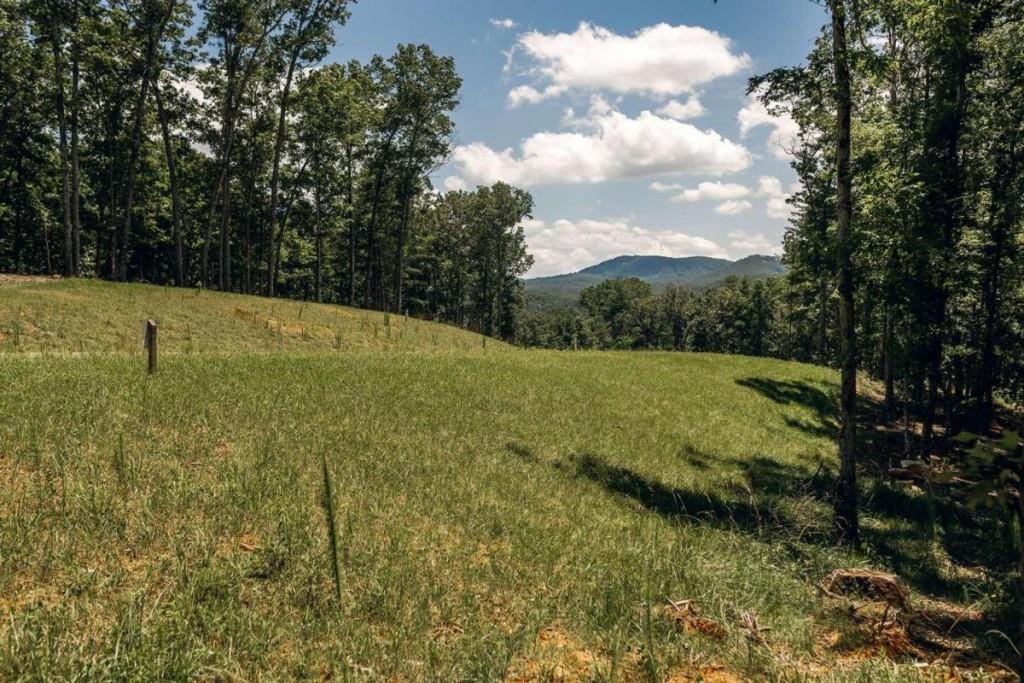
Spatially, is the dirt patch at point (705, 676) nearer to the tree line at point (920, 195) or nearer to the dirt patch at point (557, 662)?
the dirt patch at point (557, 662)

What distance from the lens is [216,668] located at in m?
4.34

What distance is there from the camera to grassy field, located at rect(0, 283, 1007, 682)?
4844mm

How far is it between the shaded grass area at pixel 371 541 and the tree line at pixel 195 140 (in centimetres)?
2795

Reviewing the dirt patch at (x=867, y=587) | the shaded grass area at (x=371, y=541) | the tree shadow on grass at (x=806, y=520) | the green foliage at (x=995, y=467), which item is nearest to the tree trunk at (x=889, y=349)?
the tree shadow on grass at (x=806, y=520)

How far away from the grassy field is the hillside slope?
6.05m

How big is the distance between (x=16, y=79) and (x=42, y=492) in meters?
42.1

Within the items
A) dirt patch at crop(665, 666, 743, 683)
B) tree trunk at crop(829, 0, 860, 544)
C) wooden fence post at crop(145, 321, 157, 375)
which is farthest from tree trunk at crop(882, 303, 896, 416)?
wooden fence post at crop(145, 321, 157, 375)

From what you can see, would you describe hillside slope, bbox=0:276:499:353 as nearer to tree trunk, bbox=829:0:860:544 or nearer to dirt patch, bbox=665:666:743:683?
dirt patch, bbox=665:666:743:683

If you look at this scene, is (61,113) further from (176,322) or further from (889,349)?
(889,349)

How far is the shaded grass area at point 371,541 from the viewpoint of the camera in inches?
190

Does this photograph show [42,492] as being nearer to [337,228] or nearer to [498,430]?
[498,430]

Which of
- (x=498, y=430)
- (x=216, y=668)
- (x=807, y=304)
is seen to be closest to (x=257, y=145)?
(x=498, y=430)

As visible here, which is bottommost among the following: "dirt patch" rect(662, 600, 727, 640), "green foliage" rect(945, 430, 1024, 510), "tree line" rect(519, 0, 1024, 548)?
"dirt patch" rect(662, 600, 727, 640)

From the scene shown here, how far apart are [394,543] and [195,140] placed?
45420 millimetres
